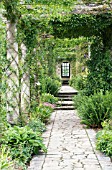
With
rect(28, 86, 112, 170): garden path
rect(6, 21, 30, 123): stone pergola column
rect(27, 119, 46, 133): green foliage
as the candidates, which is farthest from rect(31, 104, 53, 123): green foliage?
rect(6, 21, 30, 123): stone pergola column

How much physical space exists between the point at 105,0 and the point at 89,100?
8.24ft

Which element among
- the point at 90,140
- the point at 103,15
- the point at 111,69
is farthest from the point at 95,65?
the point at 90,140

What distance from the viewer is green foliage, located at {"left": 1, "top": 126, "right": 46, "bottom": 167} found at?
4.85 m

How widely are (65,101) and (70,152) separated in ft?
29.7

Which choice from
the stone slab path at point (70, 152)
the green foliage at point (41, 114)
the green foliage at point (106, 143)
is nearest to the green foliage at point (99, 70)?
the green foliage at point (41, 114)

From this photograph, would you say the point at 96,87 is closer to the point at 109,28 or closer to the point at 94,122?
the point at 109,28

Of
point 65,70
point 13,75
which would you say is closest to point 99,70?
point 13,75

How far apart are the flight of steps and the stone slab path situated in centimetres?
424

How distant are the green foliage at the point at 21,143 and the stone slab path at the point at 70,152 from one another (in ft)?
0.48

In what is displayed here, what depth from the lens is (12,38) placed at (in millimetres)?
6609

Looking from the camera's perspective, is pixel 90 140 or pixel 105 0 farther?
pixel 105 0

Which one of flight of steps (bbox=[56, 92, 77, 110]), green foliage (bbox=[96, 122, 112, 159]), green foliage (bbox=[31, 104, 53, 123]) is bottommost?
flight of steps (bbox=[56, 92, 77, 110])

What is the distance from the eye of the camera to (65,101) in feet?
48.1

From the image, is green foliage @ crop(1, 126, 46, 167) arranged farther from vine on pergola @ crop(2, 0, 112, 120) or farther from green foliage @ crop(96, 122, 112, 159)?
vine on pergola @ crop(2, 0, 112, 120)
